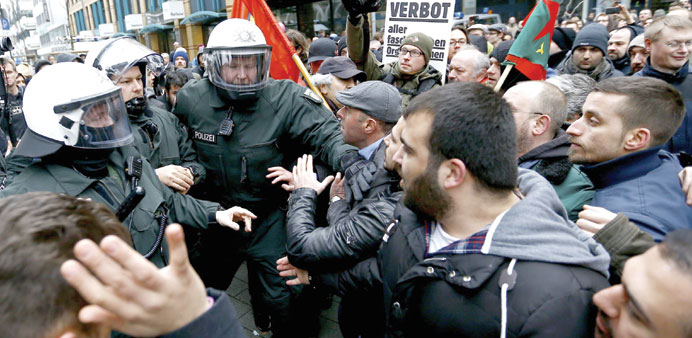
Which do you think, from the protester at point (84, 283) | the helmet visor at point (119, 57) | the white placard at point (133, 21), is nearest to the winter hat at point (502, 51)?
the helmet visor at point (119, 57)

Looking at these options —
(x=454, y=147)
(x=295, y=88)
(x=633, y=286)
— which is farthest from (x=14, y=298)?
(x=295, y=88)

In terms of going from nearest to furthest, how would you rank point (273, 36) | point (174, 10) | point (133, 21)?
point (273, 36) < point (174, 10) < point (133, 21)

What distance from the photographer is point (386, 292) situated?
1659 mm

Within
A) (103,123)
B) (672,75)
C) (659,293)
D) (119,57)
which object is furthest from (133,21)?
(659,293)

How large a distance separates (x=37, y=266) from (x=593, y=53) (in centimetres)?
500

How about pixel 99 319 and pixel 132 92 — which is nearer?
pixel 99 319

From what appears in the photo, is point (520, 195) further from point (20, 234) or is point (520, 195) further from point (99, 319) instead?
point (20, 234)

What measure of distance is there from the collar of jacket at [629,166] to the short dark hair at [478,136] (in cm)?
79

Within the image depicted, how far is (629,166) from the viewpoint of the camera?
186 centimetres

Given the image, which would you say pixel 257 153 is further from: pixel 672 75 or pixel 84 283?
pixel 672 75

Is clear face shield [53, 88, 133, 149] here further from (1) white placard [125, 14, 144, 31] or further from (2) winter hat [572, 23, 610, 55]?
(1) white placard [125, 14, 144, 31]

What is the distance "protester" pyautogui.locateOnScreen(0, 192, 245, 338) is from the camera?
0.74m

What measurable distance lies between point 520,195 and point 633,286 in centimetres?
51

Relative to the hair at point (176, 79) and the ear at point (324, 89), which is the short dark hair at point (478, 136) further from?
the hair at point (176, 79)
